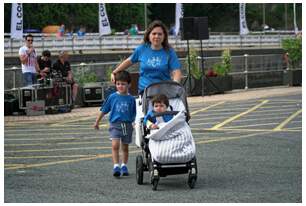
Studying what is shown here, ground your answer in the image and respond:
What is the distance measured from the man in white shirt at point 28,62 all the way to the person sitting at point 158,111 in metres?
12.8

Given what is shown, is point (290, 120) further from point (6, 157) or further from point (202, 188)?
point (202, 188)

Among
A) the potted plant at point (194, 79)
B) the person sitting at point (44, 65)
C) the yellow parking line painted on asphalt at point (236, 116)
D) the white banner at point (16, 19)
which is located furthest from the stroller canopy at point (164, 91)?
the white banner at point (16, 19)

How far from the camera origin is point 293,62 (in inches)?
1444

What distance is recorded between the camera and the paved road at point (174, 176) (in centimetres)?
1009

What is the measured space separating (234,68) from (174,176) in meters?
22.3

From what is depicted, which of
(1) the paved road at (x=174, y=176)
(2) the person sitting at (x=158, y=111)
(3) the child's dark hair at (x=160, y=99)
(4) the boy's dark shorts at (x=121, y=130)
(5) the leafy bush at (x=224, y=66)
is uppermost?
(5) the leafy bush at (x=224, y=66)

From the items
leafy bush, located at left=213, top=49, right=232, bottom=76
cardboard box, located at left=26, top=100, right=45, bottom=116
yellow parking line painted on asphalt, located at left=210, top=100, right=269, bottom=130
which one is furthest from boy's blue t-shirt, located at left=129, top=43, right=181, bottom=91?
leafy bush, located at left=213, top=49, right=232, bottom=76

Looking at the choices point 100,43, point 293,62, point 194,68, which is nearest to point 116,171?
point 194,68

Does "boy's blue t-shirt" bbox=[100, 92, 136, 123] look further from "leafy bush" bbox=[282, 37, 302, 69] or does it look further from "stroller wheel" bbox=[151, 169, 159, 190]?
"leafy bush" bbox=[282, 37, 302, 69]

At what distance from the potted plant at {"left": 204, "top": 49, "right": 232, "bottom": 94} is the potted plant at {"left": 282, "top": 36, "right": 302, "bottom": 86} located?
3233mm

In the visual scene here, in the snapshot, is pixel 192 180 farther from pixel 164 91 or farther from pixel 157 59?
pixel 157 59

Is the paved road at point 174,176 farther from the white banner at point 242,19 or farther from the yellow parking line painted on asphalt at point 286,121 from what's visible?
the white banner at point 242,19

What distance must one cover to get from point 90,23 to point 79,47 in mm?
35853
